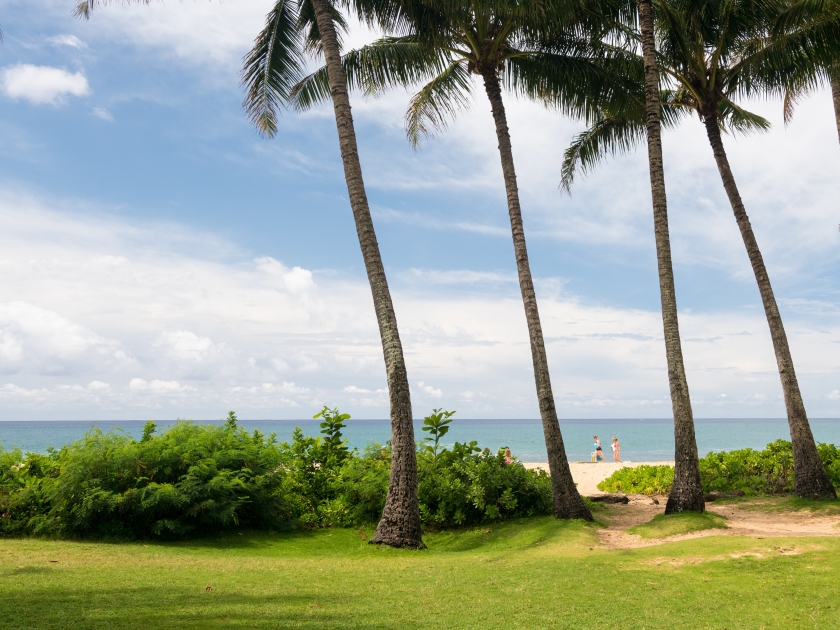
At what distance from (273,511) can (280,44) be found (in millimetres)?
8803

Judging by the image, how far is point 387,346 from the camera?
9945 mm

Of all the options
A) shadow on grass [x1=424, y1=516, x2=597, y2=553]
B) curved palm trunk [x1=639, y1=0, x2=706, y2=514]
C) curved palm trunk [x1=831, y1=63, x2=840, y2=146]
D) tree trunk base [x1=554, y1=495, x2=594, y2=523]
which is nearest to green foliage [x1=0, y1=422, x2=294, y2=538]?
shadow on grass [x1=424, y1=516, x2=597, y2=553]

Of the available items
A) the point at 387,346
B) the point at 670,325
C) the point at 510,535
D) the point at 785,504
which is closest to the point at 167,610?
the point at 387,346

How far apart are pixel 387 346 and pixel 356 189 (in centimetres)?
261

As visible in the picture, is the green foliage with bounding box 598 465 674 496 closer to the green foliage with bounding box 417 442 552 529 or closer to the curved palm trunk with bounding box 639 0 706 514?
the curved palm trunk with bounding box 639 0 706 514

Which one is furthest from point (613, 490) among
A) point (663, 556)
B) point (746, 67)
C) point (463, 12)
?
point (463, 12)

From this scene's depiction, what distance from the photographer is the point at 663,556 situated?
27.0ft

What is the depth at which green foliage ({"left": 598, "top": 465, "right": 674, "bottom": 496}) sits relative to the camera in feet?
53.7

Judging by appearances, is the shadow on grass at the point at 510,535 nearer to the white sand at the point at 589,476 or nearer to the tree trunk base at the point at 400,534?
the tree trunk base at the point at 400,534

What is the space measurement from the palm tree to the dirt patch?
4.75 feet

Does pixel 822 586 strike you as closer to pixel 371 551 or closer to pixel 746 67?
pixel 371 551

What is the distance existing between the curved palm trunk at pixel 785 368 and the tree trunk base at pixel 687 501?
3619 millimetres

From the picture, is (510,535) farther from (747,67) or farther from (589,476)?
(589,476)

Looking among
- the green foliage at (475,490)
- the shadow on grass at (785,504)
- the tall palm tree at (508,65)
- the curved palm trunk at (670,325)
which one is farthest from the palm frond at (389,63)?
the shadow on grass at (785,504)
